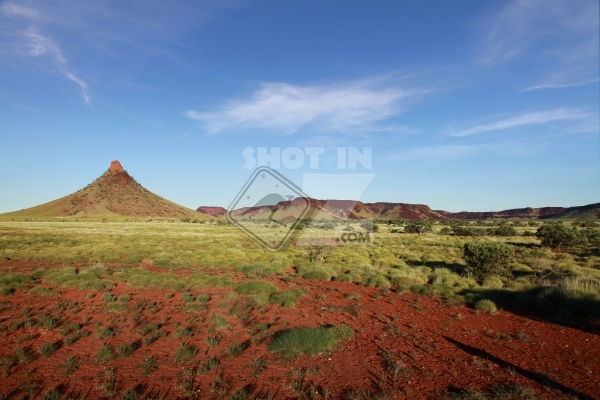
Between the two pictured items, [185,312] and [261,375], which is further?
[185,312]

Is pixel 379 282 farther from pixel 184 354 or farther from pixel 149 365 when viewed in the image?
pixel 149 365

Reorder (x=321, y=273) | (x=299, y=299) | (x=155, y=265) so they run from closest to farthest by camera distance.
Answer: (x=299, y=299) < (x=321, y=273) < (x=155, y=265)

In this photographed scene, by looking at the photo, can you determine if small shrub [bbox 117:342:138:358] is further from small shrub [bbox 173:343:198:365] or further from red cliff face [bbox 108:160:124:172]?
red cliff face [bbox 108:160:124:172]

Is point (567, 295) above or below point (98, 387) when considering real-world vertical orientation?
above

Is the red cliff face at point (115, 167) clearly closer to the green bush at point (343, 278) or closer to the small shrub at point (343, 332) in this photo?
the green bush at point (343, 278)

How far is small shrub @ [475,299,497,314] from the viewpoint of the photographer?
12177mm

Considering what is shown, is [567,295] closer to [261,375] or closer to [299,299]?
[299,299]

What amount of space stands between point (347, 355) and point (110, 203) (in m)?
143

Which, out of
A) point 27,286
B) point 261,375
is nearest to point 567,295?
point 261,375

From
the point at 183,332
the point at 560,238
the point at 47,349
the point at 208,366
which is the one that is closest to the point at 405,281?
the point at 183,332

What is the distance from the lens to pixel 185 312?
12.3 metres

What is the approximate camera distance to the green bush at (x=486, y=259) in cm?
1830

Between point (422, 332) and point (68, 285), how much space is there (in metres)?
15.5

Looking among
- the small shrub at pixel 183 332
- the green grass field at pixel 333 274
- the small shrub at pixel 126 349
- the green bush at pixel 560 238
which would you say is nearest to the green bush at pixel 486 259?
the green grass field at pixel 333 274
